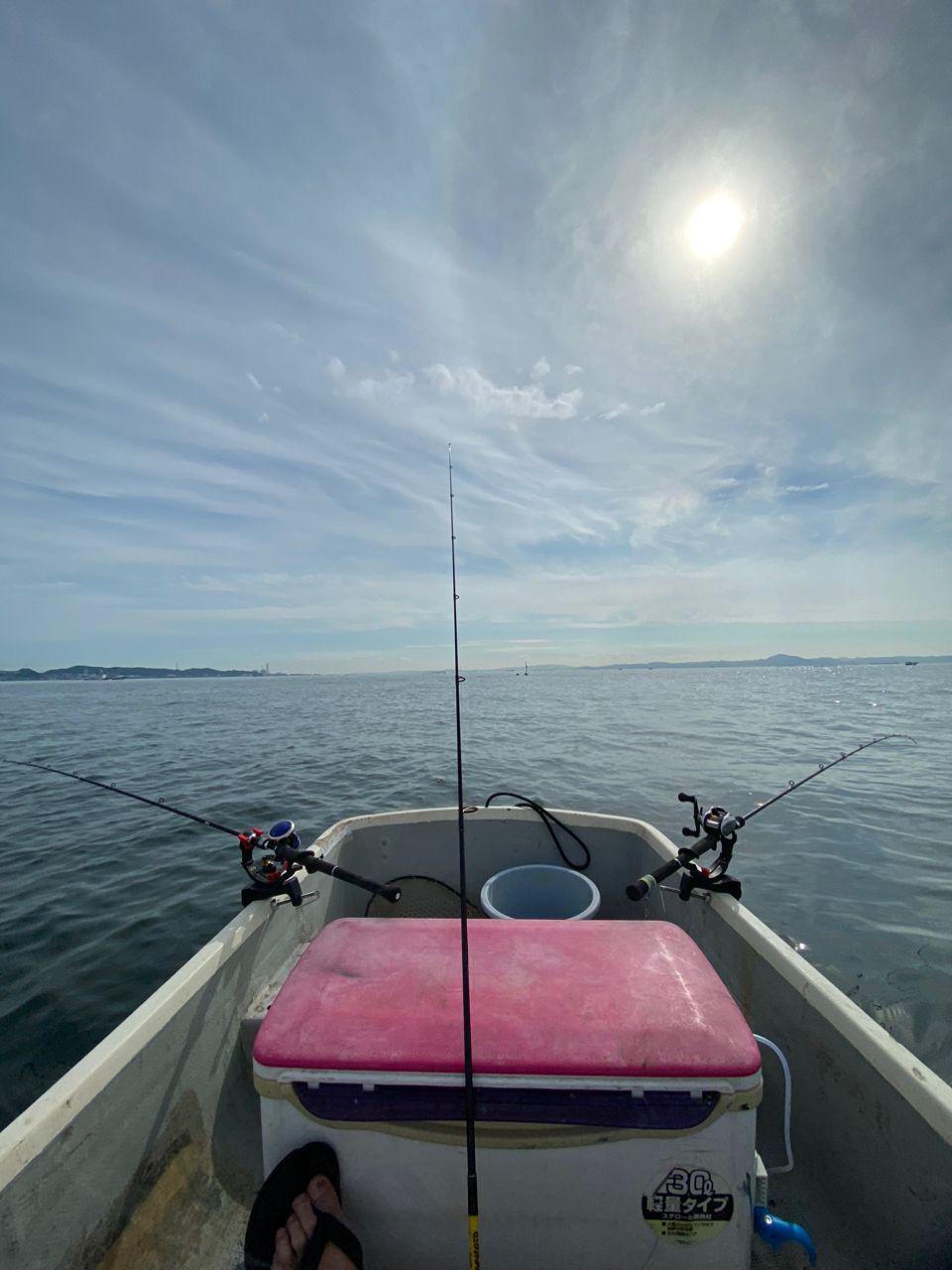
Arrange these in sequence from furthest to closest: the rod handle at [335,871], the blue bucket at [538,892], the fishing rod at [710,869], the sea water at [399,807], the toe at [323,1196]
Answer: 1. the sea water at [399,807]
2. the blue bucket at [538,892]
3. the fishing rod at [710,869]
4. the rod handle at [335,871]
5. the toe at [323,1196]

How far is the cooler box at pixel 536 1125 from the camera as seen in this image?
172 centimetres

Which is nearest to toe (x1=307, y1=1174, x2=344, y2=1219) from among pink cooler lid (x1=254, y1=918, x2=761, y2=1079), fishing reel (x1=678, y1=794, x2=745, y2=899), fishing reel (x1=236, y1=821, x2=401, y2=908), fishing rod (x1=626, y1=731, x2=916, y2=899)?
pink cooler lid (x1=254, y1=918, x2=761, y2=1079)

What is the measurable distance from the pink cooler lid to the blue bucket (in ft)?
7.59

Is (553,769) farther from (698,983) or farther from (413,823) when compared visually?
(698,983)

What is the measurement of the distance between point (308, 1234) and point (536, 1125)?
0.82 meters

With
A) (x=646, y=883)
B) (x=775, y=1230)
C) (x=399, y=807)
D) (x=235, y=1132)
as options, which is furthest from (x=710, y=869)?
(x=399, y=807)

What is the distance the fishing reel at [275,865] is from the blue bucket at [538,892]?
1.76 m

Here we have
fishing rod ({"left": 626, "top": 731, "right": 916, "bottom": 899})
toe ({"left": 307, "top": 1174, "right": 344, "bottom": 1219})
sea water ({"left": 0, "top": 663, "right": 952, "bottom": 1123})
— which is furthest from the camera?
sea water ({"left": 0, "top": 663, "right": 952, "bottom": 1123})

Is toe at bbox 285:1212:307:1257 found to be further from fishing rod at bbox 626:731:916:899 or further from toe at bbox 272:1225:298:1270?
fishing rod at bbox 626:731:916:899

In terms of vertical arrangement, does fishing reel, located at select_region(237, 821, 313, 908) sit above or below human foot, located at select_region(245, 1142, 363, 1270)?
above

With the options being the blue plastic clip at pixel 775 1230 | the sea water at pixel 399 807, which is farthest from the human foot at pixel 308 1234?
the sea water at pixel 399 807

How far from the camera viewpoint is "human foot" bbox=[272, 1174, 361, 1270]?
1662mm

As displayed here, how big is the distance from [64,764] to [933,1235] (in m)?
21.6

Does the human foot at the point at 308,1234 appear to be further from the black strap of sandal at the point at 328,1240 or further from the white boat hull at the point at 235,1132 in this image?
the white boat hull at the point at 235,1132
